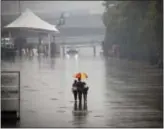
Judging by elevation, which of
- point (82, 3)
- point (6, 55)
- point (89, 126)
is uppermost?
point (82, 3)

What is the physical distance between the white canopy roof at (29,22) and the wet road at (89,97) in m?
1.09

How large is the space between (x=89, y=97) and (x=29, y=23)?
201cm

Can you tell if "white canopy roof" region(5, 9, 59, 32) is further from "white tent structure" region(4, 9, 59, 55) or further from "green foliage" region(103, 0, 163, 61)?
"green foliage" region(103, 0, 163, 61)

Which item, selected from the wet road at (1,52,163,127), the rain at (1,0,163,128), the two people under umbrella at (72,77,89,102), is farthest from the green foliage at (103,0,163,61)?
the two people under umbrella at (72,77,89,102)

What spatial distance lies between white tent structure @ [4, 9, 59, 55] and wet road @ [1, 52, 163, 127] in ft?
3.49

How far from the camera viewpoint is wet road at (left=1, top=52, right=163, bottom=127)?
5.79 m

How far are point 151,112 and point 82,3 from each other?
98.0 inches

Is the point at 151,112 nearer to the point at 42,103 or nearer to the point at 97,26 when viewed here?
the point at 42,103

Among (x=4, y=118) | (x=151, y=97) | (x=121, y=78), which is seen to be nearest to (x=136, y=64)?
(x=121, y=78)

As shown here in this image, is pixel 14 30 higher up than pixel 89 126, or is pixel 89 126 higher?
pixel 14 30

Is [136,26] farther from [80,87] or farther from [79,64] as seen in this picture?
[80,87]

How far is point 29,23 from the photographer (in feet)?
29.9

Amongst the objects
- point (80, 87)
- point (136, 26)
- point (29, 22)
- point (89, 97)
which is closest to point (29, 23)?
point (29, 22)

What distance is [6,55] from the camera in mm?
12250
